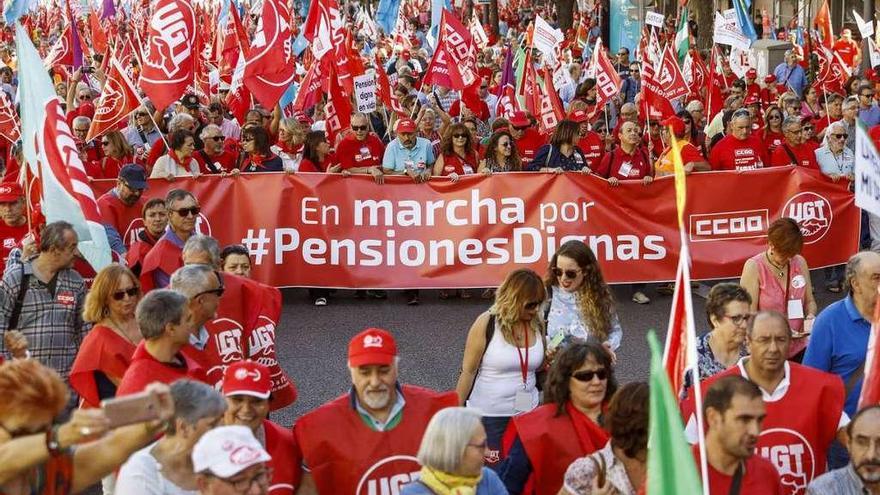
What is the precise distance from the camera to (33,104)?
26.7 ft

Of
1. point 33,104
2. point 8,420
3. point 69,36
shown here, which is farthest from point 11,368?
point 69,36

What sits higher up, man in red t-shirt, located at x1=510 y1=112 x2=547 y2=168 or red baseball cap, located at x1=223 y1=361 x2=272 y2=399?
man in red t-shirt, located at x1=510 y1=112 x2=547 y2=168

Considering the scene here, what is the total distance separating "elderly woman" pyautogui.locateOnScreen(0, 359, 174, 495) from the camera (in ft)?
13.8

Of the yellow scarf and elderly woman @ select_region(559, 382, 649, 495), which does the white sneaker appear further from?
the yellow scarf

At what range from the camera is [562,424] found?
577cm

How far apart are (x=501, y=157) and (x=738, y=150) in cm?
222

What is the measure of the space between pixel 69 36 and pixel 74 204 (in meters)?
16.4

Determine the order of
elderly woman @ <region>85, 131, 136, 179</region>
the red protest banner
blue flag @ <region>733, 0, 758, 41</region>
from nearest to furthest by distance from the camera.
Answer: the red protest banner, elderly woman @ <region>85, 131, 136, 179</region>, blue flag @ <region>733, 0, 758, 41</region>

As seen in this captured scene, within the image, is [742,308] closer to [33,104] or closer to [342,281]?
[33,104]

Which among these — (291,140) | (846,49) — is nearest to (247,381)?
(291,140)

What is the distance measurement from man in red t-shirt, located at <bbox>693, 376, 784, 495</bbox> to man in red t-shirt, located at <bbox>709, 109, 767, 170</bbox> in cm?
865

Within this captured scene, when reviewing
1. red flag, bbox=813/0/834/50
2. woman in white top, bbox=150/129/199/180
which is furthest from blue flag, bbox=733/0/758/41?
woman in white top, bbox=150/129/199/180

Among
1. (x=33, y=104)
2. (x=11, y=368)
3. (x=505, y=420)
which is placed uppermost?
(x=33, y=104)

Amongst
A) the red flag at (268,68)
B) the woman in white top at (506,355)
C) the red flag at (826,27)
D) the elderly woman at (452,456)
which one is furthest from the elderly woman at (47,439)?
the red flag at (826,27)
